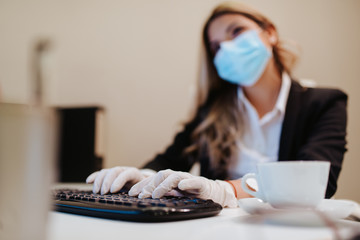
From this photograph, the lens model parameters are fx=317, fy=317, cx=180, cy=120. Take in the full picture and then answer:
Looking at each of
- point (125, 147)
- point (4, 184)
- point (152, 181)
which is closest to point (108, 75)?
point (125, 147)

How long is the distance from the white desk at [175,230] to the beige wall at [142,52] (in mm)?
1442

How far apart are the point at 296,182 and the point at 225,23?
1007mm

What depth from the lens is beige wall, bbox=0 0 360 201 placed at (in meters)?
1.74

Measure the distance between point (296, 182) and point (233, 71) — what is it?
879 millimetres

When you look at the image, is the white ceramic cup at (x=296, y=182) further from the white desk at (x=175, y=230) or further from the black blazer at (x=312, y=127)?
the black blazer at (x=312, y=127)

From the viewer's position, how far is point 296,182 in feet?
1.27

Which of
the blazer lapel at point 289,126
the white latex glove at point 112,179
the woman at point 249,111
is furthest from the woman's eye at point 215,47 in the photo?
the white latex glove at point 112,179

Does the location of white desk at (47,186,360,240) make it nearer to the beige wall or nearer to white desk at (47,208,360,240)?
white desk at (47,208,360,240)

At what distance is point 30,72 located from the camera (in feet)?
0.62

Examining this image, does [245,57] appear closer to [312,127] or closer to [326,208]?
[312,127]

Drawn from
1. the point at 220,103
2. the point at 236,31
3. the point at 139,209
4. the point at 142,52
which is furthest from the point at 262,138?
the point at 142,52

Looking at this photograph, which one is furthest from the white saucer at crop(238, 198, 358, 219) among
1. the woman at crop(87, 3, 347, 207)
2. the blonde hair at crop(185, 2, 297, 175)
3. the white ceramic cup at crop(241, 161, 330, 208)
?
the blonde hair at crop(185, 2, 297, 175)

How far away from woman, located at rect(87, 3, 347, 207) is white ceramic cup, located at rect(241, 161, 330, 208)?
53 centimetres

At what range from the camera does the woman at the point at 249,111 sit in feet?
3.46
